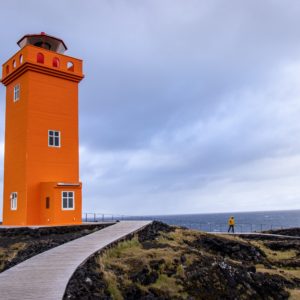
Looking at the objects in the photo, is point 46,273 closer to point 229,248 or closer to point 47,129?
point 229,248

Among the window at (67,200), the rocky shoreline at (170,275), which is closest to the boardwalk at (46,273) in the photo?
the rocky shoreline at (170,275)

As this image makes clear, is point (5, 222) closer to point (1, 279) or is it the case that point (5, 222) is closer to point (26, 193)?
point (26, 193)

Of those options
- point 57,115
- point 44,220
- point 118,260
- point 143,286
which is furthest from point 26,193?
point 143,286

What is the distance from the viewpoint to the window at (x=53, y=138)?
1159 inches

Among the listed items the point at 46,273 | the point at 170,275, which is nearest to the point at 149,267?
the point at 170,275

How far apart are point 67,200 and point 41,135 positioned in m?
4.93

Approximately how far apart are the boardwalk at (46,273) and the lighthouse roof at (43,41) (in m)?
18.1

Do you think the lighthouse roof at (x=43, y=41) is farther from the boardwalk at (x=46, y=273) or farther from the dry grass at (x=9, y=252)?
the boardwalk at (x=46, y=273)

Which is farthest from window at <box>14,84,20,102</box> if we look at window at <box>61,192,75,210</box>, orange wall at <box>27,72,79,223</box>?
window at <box>61,192,75,210</box>

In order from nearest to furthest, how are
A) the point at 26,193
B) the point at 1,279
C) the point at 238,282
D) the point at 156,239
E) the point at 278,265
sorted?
the point at 1,279 → the point at 238,282 → the point at 156,239 → the point at 278,265 → the point at 26,193

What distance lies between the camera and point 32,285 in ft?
37.0

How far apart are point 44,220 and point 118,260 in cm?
1293

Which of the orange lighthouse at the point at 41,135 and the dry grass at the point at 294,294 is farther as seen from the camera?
the orange lighthouse at the point at 41,135

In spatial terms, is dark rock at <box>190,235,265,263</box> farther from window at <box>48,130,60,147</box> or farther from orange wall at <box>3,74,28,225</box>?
window at <box>48,130,60,147</box>
